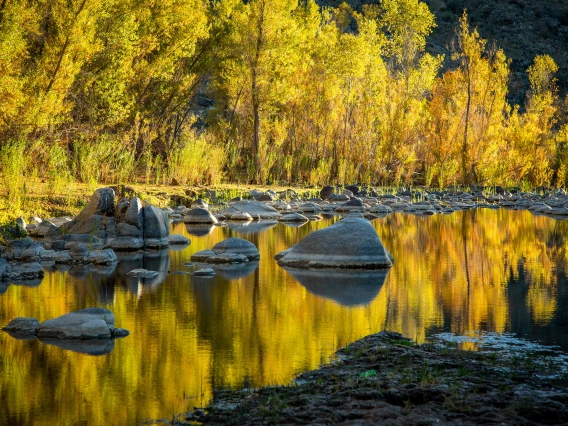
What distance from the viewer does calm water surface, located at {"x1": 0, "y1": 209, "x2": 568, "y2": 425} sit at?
4.76m

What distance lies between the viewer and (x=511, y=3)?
241 ft

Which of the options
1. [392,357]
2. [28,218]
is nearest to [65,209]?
[28,218]

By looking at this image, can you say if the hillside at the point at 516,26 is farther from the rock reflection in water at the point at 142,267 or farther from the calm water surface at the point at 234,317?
the calm water surface at the point at 234,317

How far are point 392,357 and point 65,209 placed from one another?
1140cm

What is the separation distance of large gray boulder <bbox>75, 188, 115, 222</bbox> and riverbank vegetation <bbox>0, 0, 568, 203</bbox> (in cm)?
216

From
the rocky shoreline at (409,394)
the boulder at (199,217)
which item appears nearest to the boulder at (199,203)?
the boulder at (199,217)

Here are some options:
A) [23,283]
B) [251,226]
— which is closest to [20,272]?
[23,283]

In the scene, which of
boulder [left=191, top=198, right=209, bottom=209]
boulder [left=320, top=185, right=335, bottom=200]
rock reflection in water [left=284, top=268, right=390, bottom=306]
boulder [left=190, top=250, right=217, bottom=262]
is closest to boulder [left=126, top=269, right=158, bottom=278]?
boulder [left=190, top=250, right=217, bottom=262]

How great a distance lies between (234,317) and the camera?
712cm

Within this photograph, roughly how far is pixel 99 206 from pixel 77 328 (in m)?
6.93

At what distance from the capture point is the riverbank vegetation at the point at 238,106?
55.4 feet

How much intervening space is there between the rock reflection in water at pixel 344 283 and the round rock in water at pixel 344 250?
178 mm

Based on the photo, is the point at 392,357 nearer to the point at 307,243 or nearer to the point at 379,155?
the point at 307,243

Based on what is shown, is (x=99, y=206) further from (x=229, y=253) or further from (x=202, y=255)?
(x=229, y=253)
